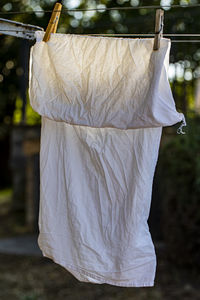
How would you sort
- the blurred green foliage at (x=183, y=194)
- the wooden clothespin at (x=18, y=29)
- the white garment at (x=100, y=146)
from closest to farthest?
the white garment at (x=100, y=146) < the wooden clothespin at (x=18, y=29) < the blurred green foliage at (x=183, y=194)

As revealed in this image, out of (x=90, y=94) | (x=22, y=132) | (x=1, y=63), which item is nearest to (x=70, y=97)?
(x=90, y=94)

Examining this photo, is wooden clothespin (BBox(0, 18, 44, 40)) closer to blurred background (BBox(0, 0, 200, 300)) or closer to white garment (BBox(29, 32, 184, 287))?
white garment (BBox(29, 32, 184, 287))

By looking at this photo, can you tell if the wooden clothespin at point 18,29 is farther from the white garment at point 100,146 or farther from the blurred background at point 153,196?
the blurred background at point 153,196

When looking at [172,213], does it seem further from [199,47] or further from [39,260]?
[199,47]

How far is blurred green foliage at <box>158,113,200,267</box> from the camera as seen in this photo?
507cm

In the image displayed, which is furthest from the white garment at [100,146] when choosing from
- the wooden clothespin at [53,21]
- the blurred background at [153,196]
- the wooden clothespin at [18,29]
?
the blurred background at [153,196]

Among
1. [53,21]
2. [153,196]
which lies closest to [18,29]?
[53,21]

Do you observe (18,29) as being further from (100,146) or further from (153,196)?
(153,196)

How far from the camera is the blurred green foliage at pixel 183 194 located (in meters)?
5.07

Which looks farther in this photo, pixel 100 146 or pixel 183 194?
pixel 183 194

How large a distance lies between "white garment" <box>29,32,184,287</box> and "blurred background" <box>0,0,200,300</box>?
253 cm

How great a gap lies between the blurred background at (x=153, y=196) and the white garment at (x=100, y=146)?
99.4 inches

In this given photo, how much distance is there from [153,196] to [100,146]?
13.7ft

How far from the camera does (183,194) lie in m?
5.14
